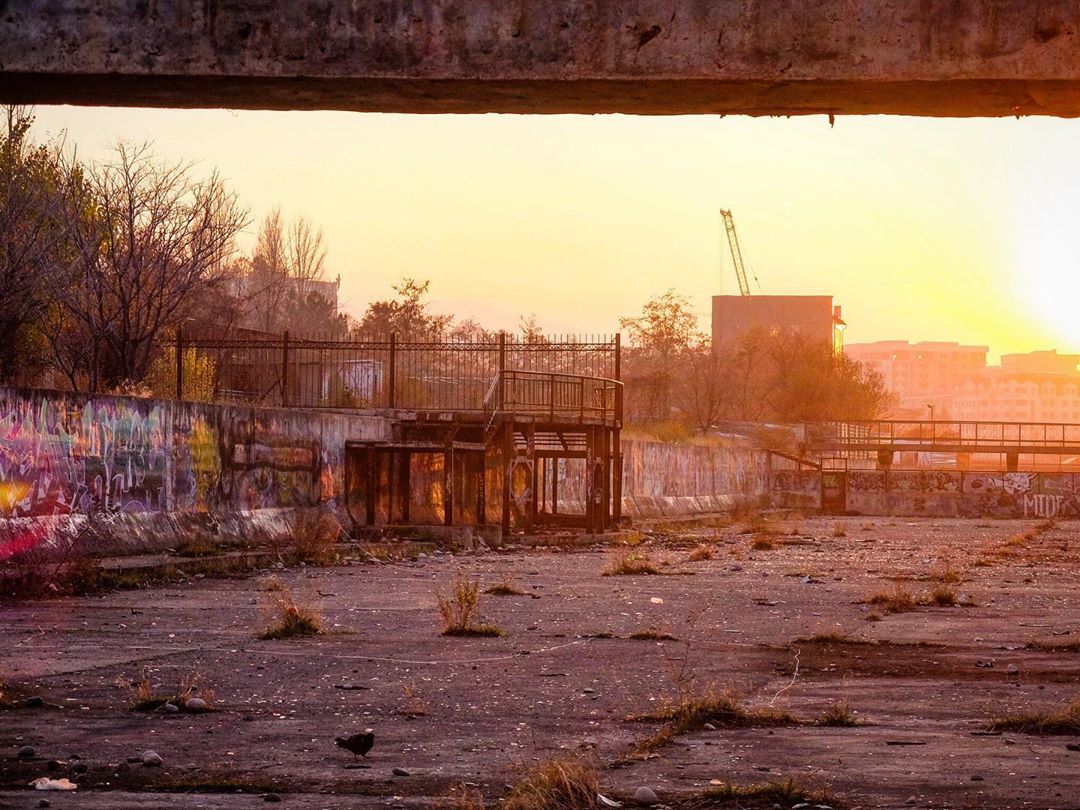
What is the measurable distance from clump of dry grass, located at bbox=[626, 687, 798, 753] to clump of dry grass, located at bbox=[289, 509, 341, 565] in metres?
15.4

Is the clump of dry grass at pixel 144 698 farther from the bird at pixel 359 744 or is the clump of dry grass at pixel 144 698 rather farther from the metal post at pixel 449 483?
the metal post at pixel 449 483

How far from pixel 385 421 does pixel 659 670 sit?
20718 millimetres

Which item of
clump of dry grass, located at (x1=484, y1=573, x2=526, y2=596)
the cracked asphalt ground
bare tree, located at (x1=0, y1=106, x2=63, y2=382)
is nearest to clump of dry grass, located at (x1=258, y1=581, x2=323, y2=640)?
the cracked asphalt ground

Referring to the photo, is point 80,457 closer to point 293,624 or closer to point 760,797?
point 293,624

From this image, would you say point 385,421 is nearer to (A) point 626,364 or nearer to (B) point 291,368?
(B) point 291,368

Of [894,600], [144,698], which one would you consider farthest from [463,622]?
[894,600]

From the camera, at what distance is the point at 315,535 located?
25.1 meters

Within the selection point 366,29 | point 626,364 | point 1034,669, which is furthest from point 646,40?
point 626,364

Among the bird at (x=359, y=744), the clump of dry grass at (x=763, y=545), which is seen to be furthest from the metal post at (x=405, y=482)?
the bird at (x=359, y=744)

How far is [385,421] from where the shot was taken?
31.2m

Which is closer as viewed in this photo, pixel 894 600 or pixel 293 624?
pixel 293 624

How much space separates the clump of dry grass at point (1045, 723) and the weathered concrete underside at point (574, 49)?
9.84ft

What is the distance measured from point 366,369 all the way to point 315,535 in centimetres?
1726

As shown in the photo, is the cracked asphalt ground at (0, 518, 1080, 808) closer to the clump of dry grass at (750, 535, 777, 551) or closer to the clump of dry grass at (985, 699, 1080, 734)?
the clump of dry grass at (985, 699, 1080, 734)
